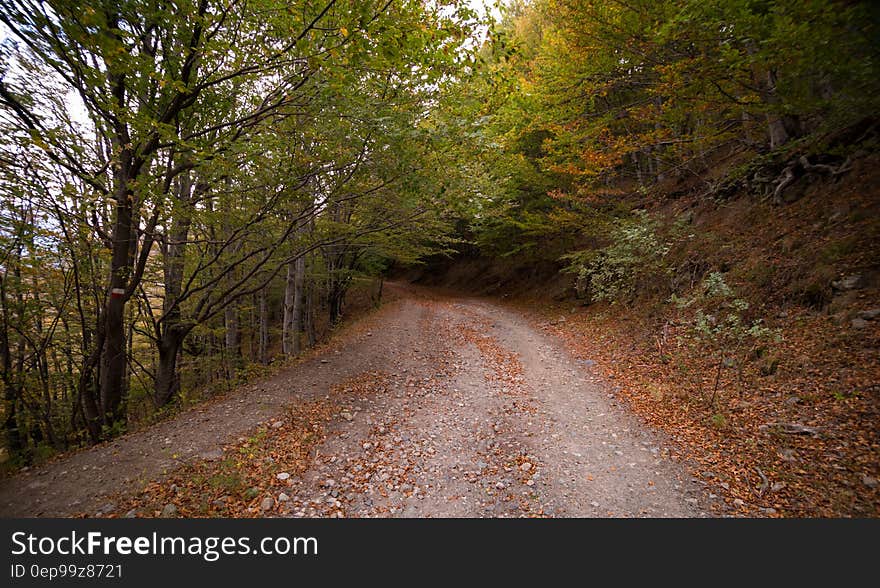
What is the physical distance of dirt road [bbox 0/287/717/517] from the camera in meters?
3.47

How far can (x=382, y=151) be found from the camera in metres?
5.73

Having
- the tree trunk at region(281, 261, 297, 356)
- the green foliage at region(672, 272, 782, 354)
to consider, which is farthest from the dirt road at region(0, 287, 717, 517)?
the tree trunk at region(281, 261, 297, 356)

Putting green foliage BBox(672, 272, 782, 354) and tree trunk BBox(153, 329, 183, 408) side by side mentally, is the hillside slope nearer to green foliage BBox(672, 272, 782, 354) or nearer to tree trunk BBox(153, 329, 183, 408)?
green foliage BBox(672, 272, 782, 354)

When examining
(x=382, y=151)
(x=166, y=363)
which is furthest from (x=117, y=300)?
(x=382, y=151)

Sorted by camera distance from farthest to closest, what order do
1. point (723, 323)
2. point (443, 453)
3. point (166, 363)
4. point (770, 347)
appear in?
point (166, 363) < point (723, 323) < point (770, 347) < point (443, 453)

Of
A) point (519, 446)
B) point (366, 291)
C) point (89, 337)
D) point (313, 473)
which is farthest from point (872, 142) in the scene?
point (366, 291)

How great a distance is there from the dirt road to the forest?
182cm

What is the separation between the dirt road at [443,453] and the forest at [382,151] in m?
1.82

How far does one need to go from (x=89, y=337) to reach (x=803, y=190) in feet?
57.3

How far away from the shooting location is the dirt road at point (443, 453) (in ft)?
11.4

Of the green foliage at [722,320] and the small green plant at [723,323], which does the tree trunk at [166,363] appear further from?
the green foliage at [722,320]

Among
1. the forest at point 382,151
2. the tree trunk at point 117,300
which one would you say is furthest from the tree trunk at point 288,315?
the tree trunk at point 117,300

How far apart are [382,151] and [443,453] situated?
197 inches

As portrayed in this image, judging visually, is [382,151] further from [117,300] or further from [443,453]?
[117,300]
